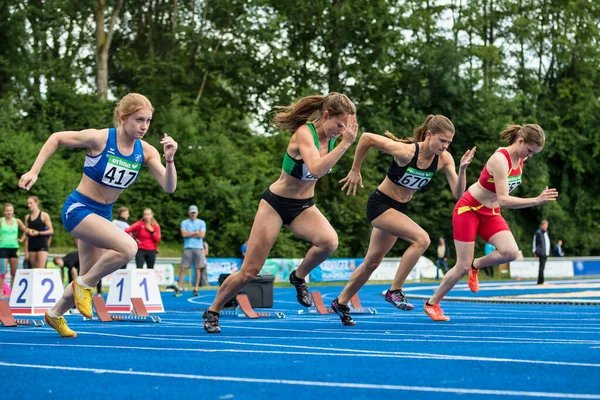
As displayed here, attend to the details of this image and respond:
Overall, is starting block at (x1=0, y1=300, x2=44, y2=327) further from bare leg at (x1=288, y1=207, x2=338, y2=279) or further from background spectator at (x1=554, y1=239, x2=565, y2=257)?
background spectator at (x1=554, y1=239, x2=565, y2=257)

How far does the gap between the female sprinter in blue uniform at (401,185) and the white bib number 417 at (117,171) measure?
99.8 inches

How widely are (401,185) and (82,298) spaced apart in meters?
3.65

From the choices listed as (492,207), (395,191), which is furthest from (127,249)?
(492,207)

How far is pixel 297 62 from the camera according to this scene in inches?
1726

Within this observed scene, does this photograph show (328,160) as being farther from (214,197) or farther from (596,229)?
(596,229)

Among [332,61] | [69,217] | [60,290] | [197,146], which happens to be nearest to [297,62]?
[332,61]

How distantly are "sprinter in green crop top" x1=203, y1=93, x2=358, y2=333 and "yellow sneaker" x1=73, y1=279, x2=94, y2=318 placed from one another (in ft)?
4.05

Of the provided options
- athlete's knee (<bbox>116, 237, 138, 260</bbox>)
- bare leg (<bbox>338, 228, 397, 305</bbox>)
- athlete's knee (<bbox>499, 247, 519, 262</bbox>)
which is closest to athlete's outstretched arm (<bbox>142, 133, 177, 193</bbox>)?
athlete's knee (<bbox>116, 237, 138, 260</bbox>)

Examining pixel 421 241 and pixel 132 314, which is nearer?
pixel 421 241

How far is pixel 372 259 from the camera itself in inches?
410

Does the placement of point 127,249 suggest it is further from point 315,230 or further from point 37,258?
point 37,258

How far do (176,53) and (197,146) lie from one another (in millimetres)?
5922

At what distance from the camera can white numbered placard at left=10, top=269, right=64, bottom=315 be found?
13344 mm

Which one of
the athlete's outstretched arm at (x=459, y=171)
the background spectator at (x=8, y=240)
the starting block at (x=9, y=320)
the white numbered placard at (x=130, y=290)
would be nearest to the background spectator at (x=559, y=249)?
the background spectator at (x=8, y=240)
